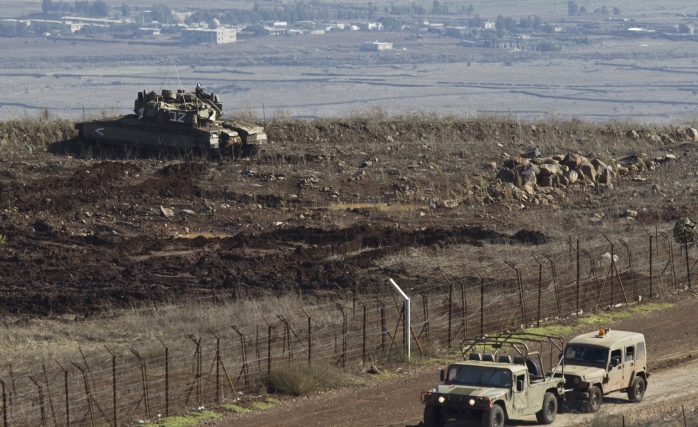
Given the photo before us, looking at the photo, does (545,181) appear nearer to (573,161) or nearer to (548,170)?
(548,170)

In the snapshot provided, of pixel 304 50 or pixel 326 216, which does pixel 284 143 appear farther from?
pixel 304 50

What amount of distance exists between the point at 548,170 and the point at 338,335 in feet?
59.9

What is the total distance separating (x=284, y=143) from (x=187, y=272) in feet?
58.5

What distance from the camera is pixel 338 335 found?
20516 millimetres

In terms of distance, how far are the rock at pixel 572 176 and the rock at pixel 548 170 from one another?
357 mm

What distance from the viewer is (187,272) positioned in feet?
86.1

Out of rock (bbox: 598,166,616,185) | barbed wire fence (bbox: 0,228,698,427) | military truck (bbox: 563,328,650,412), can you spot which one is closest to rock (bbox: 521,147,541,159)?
rock (bbox: 598,166,616,185)

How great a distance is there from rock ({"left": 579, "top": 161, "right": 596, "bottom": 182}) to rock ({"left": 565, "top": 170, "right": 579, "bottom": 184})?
0.25m

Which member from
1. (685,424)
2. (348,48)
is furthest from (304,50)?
(685,424)

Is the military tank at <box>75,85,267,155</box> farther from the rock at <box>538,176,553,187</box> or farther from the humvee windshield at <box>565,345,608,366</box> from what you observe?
the humvee windshield at <box>565,345,608,366</box>

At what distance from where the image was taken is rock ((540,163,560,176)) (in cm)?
3722

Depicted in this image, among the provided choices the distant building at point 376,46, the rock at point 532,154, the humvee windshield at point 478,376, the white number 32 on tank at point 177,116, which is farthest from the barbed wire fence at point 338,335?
the distant building at point 376,46

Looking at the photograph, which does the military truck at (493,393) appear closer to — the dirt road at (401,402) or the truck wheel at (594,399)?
the dirt road at (401,402)

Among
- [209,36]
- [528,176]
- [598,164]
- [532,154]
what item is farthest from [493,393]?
[209,36]
